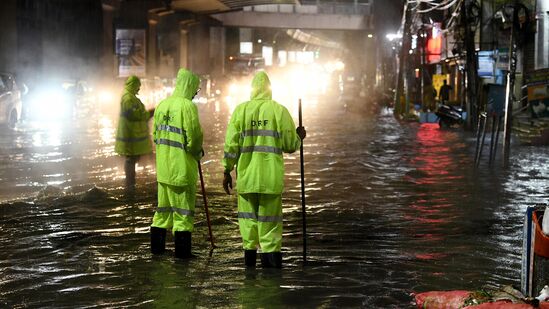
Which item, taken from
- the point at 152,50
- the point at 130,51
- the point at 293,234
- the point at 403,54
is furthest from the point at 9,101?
the point at 152,50

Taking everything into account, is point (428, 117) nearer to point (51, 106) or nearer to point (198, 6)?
point (51, 106)

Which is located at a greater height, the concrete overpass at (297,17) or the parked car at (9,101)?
the concrete overpass at (297,17)

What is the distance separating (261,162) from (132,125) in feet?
17.2

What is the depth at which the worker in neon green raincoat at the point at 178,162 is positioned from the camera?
324 inches

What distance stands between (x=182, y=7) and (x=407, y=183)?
4461 centimetres

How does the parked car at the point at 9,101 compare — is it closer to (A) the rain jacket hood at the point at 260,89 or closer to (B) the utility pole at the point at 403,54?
(B) the utility pole at the point at 403,54

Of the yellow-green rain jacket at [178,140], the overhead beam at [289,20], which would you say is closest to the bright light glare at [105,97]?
the overhead beam at [289,20]

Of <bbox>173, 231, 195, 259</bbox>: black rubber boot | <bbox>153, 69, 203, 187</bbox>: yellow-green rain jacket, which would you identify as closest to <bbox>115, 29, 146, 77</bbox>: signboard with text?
<bbox>153, 69, 203, 187</bbox>: yellow-green rain jacket

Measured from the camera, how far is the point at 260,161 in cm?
777

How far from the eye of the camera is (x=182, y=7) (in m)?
57.4

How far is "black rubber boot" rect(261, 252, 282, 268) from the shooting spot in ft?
26.0

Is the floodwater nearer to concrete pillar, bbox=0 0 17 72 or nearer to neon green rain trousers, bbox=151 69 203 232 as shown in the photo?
neon green rain trousers, bbox=151 69 203 232

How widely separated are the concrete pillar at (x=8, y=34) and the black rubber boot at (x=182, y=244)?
34238 mm

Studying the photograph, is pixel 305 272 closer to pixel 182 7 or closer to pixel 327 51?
pixel 182 7
